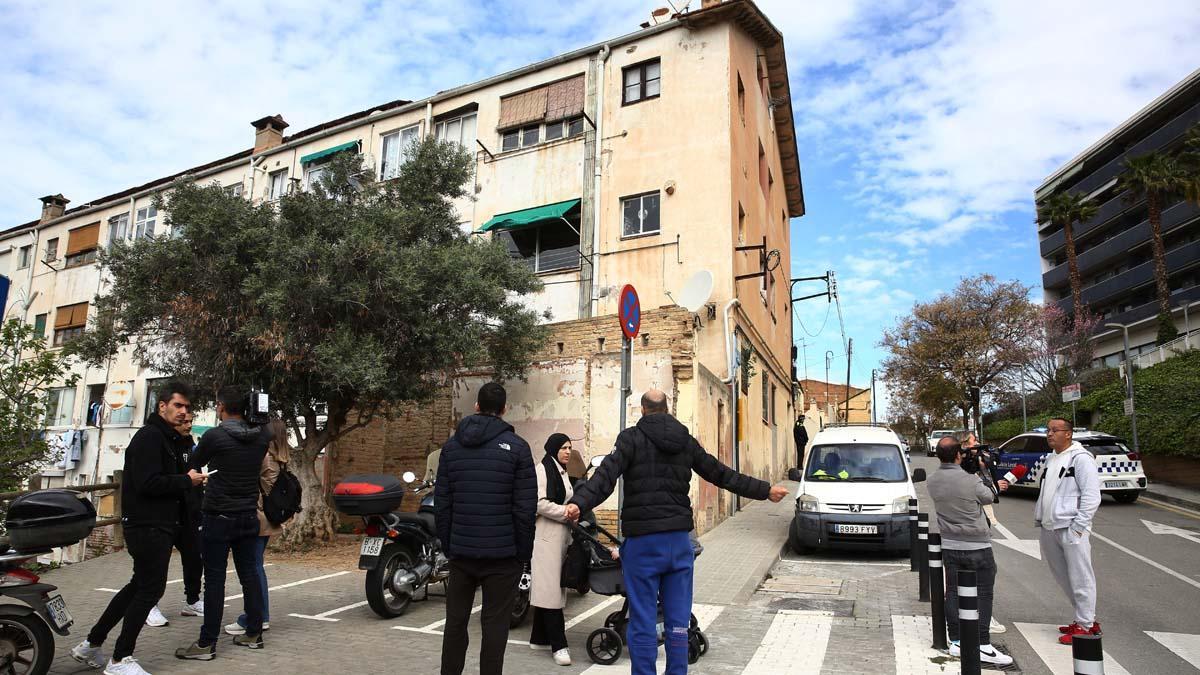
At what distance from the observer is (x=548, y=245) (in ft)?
60.9

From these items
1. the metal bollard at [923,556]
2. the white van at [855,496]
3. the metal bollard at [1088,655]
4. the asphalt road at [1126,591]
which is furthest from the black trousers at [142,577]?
the white van at [855,496]

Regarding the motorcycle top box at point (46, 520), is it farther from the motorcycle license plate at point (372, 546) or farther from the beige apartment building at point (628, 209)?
the beige apartment building at point (628, 209)

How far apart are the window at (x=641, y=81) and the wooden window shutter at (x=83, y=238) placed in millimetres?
24132

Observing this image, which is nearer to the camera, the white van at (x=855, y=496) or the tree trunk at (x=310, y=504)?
the white van at (x=855, y=496)

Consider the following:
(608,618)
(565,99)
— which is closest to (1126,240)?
(565,99)

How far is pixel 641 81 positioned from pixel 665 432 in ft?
49.7

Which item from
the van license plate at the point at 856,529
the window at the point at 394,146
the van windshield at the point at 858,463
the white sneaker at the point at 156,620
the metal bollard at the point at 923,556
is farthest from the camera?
the window at the point at 394,146

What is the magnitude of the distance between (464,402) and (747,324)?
7.32 m

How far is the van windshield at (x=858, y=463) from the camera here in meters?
11.1

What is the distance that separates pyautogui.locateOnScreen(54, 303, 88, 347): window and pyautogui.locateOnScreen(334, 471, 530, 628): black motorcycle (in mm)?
28484

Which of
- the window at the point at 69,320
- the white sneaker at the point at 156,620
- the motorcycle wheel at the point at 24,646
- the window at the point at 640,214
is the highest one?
the window at the point at 640,214

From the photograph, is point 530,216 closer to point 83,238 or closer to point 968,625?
point 968,625

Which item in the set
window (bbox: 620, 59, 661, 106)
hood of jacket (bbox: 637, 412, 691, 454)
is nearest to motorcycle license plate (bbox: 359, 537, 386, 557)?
hood of jacket (bbox: 637, 412, 691, 454)

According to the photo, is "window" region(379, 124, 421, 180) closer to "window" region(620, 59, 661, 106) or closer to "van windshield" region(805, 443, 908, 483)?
"window" region(620, 59, 661, 106)
